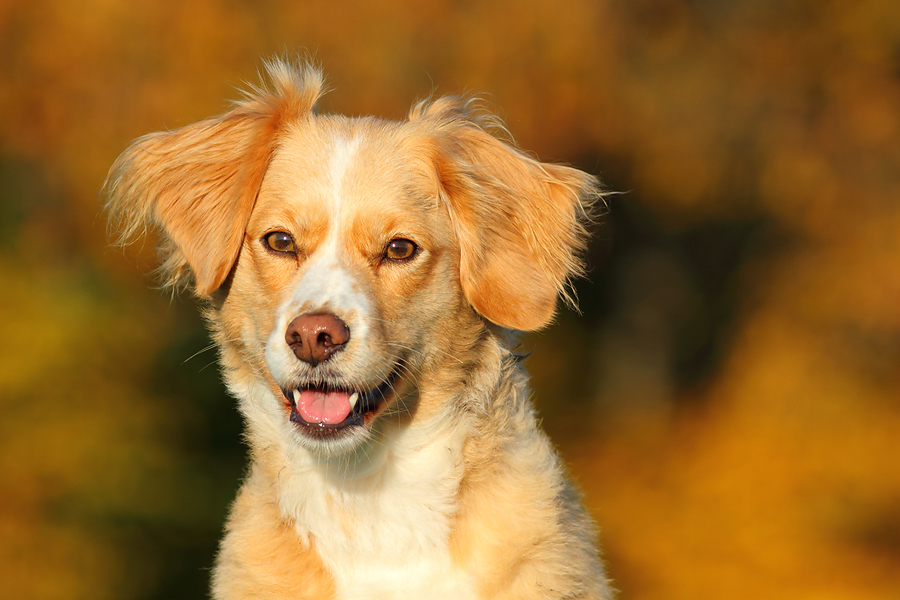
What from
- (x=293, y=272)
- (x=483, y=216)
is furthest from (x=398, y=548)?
(x=483, y=216)

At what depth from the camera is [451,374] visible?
11.6 ft

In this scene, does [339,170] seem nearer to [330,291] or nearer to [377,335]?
[330,291]

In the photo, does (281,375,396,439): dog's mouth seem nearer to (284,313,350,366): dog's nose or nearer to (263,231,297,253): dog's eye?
Result: (284,313,350,366): dog's nose

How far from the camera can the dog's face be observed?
3.15 meters

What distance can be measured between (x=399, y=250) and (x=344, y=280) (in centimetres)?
30

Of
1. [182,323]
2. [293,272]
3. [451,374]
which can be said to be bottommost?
[182,323]

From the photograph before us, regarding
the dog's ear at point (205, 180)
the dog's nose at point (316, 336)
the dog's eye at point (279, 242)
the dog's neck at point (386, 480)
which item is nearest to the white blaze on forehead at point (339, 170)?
the dog's eye at point (279, 242)

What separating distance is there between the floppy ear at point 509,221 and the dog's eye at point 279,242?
0.64m

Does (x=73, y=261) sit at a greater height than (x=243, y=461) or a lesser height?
greater

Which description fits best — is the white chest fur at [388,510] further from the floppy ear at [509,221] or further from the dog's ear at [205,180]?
the dog's ear at [205,180]

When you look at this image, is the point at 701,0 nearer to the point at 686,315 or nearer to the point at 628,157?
the point at 628,157

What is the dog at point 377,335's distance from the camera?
3293mm

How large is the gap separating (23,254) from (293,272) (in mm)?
4999

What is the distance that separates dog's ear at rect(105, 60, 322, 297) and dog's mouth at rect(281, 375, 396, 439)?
0.58 meters
